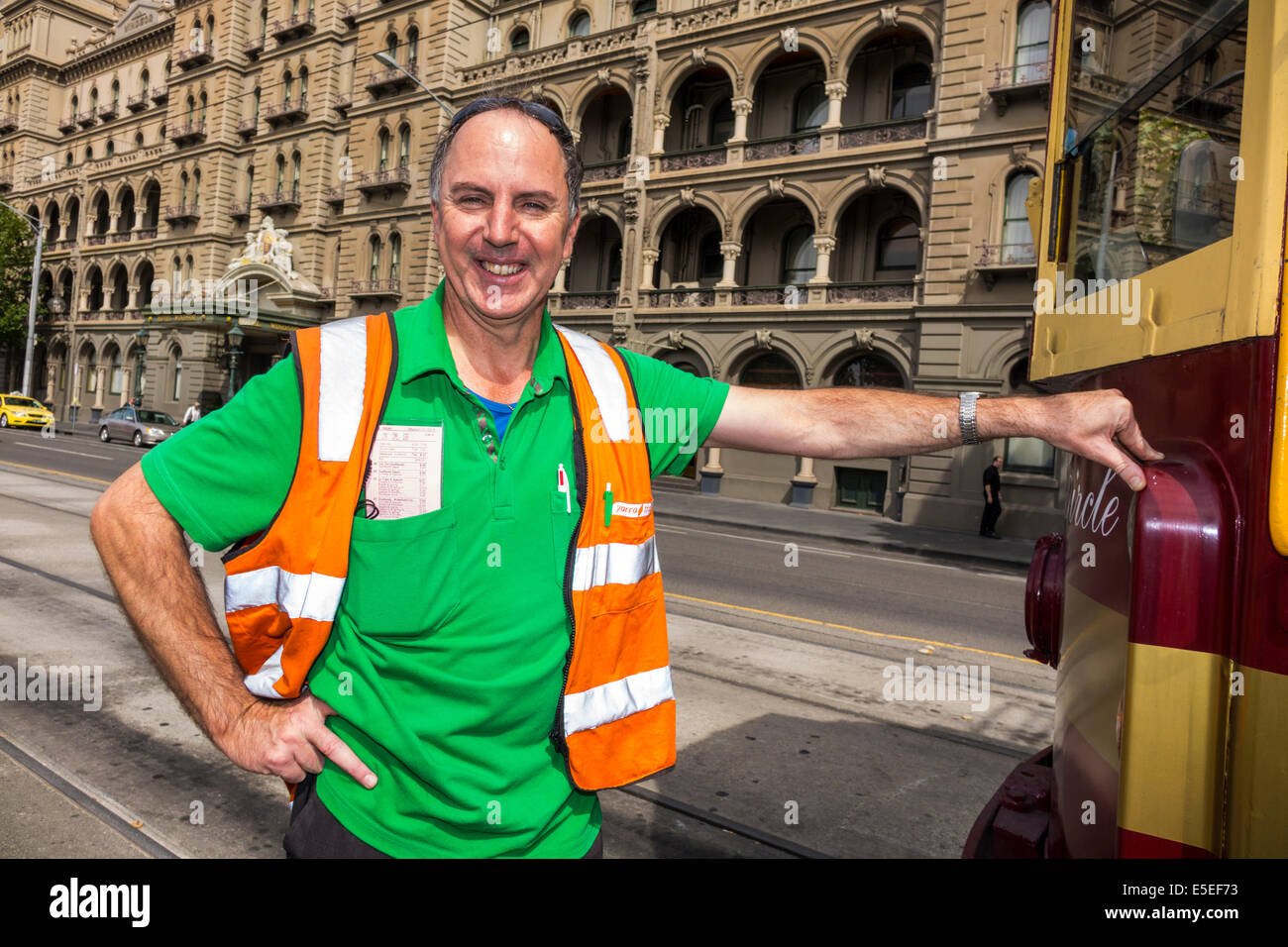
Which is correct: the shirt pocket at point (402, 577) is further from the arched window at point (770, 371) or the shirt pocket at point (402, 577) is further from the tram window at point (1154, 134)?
the arched window at point (770, 371)

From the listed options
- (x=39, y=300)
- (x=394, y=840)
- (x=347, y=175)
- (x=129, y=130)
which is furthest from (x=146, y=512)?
(x=39, y=300)

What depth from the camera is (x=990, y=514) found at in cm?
1806

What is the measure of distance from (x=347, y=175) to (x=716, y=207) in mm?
18230

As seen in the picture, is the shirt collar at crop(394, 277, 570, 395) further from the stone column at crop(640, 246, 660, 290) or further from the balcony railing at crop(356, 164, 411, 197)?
the balcony railing at crop(356, 164, 411, 197)

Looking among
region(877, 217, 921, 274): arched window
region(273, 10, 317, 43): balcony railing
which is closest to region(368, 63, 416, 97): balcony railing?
region(273, 10, 317, 43): balcony railing

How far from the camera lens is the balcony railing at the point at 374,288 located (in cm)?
3312

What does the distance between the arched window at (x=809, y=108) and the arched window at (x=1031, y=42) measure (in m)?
5.74

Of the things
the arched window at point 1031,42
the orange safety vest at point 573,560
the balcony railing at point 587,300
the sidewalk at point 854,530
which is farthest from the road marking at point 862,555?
the balcony railing at point 587,300

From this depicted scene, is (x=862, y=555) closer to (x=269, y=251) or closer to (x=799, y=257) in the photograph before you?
(x=799, y=257)

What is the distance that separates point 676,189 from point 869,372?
26.6ft

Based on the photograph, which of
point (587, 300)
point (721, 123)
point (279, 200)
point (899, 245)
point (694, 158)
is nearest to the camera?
point (899, 245)

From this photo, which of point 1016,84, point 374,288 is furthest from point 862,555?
point 374,288
